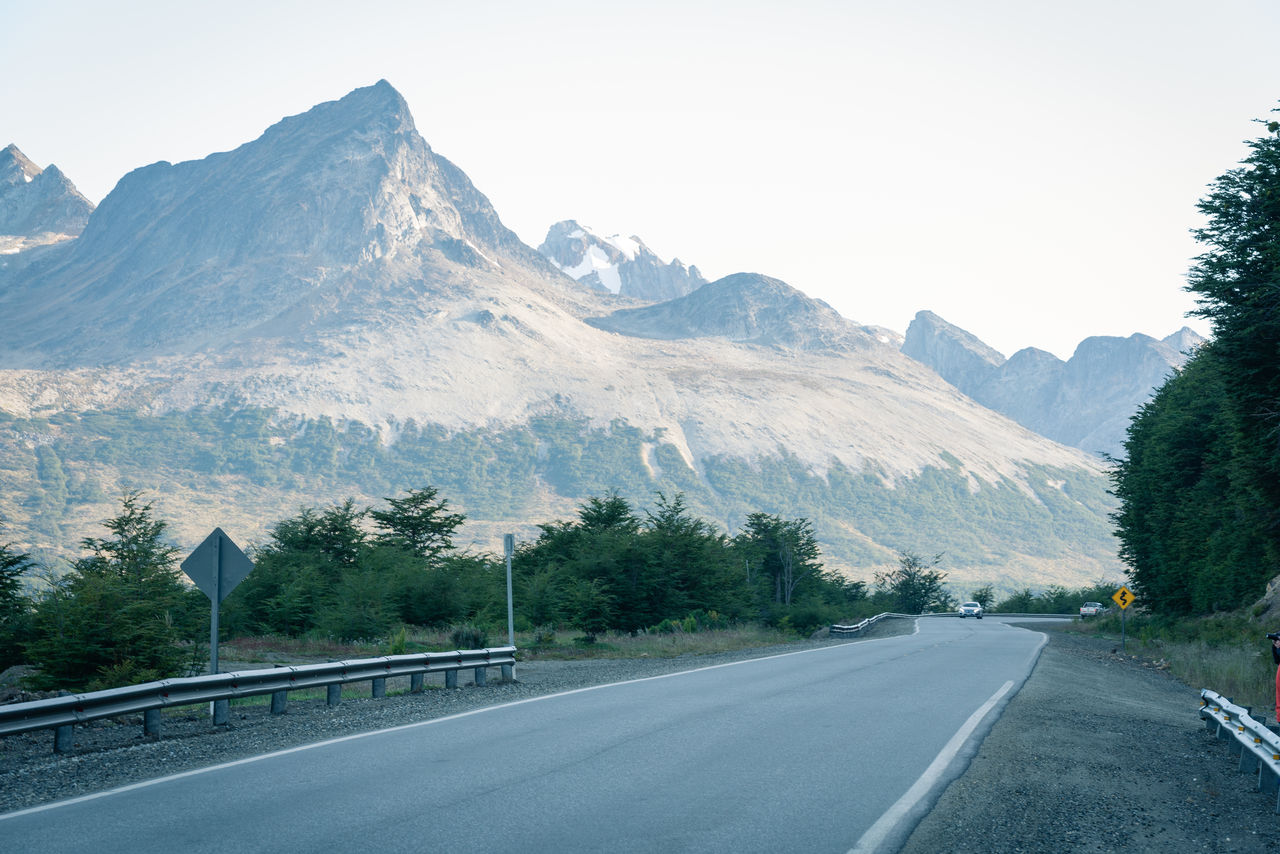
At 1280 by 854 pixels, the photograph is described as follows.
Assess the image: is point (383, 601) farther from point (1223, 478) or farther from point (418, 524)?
point (1223, 478)

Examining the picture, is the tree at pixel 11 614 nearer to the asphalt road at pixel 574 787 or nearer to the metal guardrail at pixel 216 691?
the metal guardrail at pixel 216 691

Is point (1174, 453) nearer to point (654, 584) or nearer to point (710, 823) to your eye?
point (654, 584)

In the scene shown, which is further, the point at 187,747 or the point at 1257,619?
the point at 1257,619

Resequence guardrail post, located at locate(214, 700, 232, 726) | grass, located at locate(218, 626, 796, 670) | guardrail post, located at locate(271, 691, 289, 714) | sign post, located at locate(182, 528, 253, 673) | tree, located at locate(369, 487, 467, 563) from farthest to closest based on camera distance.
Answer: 1. tree, located at locate(369, 487, 467, 563)
2. grass, located at locate(218, 626, 796, 670)
3. sign post, located at locate(182, 528, 253, 673)
4. guardrail post, located at locate(271, 691, 289, 714)
5. guardrail post, located at locate(214, 700, 232, 726)

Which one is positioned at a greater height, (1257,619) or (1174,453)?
(1174,453)

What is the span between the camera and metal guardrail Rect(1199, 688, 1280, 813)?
29.8 feet

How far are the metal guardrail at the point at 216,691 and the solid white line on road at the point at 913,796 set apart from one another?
27.8 ft

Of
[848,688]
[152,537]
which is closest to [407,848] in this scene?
[848,688]

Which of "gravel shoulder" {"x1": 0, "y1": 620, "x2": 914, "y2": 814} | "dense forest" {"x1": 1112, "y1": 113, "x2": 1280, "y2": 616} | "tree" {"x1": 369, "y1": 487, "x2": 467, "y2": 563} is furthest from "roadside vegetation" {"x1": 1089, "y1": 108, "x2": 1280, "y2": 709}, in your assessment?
"tree" {"x1": 369, "y1": 487, "x2": 467, "y2": 563}

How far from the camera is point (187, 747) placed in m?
11.6

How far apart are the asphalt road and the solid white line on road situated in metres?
0.02

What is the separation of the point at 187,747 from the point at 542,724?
13.0 feet

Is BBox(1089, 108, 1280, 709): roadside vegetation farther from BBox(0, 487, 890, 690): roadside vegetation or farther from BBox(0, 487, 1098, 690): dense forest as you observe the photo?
BBox(0, 487, 1098, 690): dense forest

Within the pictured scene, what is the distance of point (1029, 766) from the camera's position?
33.0 feet
